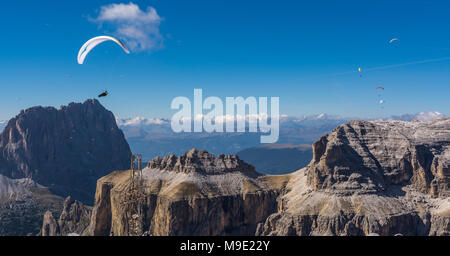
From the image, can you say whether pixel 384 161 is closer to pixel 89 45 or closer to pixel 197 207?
pixel 197 207

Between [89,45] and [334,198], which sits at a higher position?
[89,45]

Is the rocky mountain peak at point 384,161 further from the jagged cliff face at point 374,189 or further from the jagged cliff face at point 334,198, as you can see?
the jagged cliff face at point 334,198

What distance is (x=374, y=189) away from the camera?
17325 centimetres

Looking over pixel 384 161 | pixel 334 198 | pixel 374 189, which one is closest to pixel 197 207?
pixel 334 198

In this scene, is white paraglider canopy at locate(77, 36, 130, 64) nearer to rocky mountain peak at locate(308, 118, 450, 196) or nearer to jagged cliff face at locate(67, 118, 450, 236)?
jagged cliff face at locate(67, 118, 450, 236)

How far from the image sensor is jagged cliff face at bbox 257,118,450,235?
158 meters

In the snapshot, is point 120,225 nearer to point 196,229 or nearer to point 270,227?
point 196,229

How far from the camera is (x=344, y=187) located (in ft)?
571

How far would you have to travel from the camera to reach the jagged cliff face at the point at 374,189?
158 metres

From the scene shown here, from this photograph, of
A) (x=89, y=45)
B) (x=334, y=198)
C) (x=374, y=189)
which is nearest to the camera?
(x=89, y=45)

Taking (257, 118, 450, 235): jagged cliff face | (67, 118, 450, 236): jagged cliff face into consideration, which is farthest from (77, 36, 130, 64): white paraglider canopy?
(257, 118, 450, 235): jagged cliff face

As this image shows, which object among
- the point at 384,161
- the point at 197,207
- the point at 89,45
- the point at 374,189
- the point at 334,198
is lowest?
the point at 197,207

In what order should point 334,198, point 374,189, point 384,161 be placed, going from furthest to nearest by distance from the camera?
point 384,161
point 374,189
point 334,198
